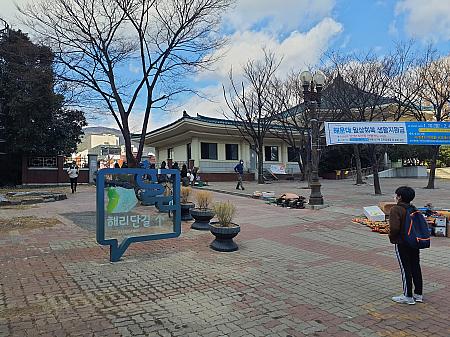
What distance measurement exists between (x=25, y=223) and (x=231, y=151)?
2443 cm

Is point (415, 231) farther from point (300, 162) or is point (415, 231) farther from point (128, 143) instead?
point (300, 162)

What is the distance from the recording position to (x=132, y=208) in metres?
6.62

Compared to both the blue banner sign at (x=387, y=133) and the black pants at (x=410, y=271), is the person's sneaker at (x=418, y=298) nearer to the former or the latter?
the black pants at (x=410, y=271)

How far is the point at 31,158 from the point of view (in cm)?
2728

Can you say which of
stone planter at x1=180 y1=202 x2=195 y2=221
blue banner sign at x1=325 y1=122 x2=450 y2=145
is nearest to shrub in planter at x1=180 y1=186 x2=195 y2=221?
stone planter at x1=180 y1=202 x2=195 y2=221

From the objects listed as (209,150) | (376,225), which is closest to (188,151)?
(209,150)

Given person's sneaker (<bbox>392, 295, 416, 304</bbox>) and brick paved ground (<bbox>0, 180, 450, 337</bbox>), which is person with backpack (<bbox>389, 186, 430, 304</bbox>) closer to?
person's sneaker (<bbox>392, 295, 416, 304</bbox>)

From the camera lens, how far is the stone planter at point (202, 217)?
8953 millimetres

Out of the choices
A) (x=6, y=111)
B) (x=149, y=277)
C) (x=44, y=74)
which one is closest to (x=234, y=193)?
(x=44, y=74)

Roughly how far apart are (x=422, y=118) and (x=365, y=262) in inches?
698

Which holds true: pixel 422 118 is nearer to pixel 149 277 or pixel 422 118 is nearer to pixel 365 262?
pixel 365 262

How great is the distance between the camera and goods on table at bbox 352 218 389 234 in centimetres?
923

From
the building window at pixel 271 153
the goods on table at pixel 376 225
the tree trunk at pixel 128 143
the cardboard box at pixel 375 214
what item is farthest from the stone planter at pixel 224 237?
the building window at pixel 271 153

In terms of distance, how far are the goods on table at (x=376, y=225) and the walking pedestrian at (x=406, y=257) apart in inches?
188
